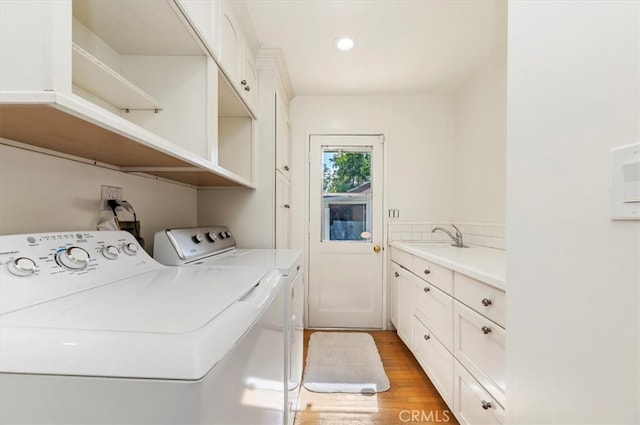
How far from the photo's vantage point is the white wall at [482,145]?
2078 millimetres

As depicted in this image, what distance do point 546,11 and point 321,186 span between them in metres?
2.23

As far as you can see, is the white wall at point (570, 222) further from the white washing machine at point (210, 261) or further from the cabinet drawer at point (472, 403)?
the white washing machine at point (210, 261)

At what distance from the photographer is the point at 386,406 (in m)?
1.66

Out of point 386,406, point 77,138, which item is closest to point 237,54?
point 77,138

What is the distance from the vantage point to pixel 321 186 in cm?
282

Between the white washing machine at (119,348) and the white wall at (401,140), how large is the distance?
6.98ft

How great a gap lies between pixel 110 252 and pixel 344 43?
1.90 m

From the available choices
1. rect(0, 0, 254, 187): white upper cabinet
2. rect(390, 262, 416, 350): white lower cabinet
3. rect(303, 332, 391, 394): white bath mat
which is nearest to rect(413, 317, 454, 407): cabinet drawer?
rect(390, 262, 416, 350): white lower cabinet

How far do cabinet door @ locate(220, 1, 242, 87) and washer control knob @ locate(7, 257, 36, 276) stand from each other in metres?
1.08

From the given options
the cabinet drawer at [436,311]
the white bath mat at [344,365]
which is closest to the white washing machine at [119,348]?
the cabinet drawer at [436,311]

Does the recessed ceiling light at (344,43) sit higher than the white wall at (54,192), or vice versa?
the recessed ceiling light at (344,43)

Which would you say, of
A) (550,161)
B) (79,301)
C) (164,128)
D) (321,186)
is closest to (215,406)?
(79,301)

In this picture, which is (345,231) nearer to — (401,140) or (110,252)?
(401,140)

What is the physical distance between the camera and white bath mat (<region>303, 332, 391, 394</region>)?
183 cm
